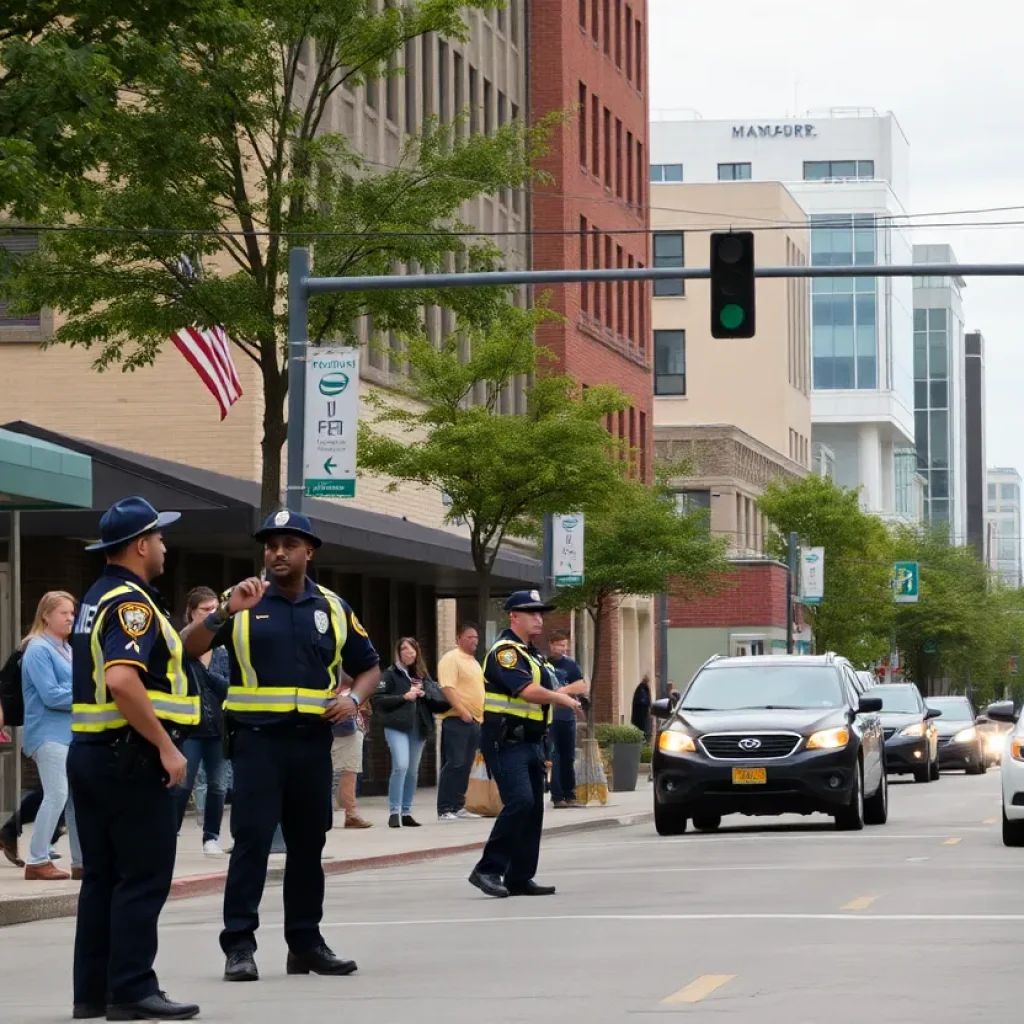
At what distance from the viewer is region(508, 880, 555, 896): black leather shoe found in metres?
16.5

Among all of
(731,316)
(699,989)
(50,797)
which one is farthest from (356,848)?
(699,989)

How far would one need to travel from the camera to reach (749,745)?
2370 centimetres

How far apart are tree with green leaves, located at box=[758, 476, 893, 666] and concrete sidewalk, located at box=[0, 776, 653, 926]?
44.9 metres

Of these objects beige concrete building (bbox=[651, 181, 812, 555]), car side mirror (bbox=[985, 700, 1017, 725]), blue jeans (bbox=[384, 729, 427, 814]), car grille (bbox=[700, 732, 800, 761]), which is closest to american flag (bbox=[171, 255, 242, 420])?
blue jeans (bbox=[384, 729, 427, 814])

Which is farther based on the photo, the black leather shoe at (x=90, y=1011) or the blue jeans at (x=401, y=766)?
the blue jeans at (x=401, y=766)

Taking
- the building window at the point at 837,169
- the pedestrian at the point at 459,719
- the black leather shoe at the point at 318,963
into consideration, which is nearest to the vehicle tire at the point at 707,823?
the pedestrian at the point at 459,719

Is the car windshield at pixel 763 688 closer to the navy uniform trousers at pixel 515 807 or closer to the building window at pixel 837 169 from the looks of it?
the navy uniform trousers at pixel 515 807

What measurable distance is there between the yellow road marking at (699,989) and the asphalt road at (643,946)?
16 millimetres

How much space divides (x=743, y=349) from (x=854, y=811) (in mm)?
78409

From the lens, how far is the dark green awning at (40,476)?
71.7 feet

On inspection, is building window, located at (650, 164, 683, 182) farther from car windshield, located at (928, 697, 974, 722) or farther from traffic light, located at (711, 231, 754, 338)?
traffic light, located at (711, 231, 754, 338)

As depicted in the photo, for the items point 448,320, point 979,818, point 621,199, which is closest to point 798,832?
point 979,818

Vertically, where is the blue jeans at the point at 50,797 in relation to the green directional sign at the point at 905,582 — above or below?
below

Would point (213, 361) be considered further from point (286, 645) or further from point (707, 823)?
point (286, 645)
